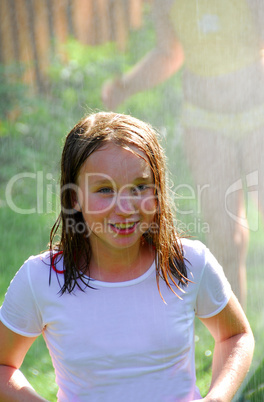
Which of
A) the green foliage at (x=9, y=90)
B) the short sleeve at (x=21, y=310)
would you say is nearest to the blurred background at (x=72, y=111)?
the green foliage at (x=9, y=90)

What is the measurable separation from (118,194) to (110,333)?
38 centimetres

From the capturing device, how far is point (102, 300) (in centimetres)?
162

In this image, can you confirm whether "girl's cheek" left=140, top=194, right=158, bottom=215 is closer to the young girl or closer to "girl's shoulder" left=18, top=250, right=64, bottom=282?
the young girl

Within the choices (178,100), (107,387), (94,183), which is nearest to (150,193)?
(94,183)

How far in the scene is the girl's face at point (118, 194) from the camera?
162 cm

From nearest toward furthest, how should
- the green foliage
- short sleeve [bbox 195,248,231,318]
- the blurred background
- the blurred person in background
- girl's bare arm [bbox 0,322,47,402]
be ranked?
girl's bare arm [bbox 0,322,47,402] < short sleeve [bbox 195,248,231,318] < the blurred person in background < the blurred background < the green foliage

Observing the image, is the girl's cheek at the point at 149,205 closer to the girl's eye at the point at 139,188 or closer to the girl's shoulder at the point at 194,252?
the girl's eye at the point at 139,188

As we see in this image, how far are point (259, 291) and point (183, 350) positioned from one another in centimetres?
165

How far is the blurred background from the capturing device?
2.84 metres

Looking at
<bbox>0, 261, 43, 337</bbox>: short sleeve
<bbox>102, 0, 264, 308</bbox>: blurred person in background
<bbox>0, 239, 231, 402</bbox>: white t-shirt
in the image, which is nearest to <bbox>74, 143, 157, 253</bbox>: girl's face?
<bbox>0, 239, 231, 402</bbox>: white t-shirt

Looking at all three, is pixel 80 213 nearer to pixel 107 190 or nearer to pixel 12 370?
pixel 107 190

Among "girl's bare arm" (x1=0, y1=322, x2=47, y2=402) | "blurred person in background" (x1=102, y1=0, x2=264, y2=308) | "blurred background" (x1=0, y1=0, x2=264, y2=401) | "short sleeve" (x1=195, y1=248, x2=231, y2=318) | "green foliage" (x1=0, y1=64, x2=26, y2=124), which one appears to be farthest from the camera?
"green foliage" (x1=0, y1=64, x2=26, y2=124)

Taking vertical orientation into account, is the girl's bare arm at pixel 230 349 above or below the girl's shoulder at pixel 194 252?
below

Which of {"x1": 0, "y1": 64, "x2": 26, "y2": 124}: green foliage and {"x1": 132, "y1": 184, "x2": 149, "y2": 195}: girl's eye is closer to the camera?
Result: {"x1": 132, "y1": 184, "x2": 149, "y2": 195}: girl's eye
